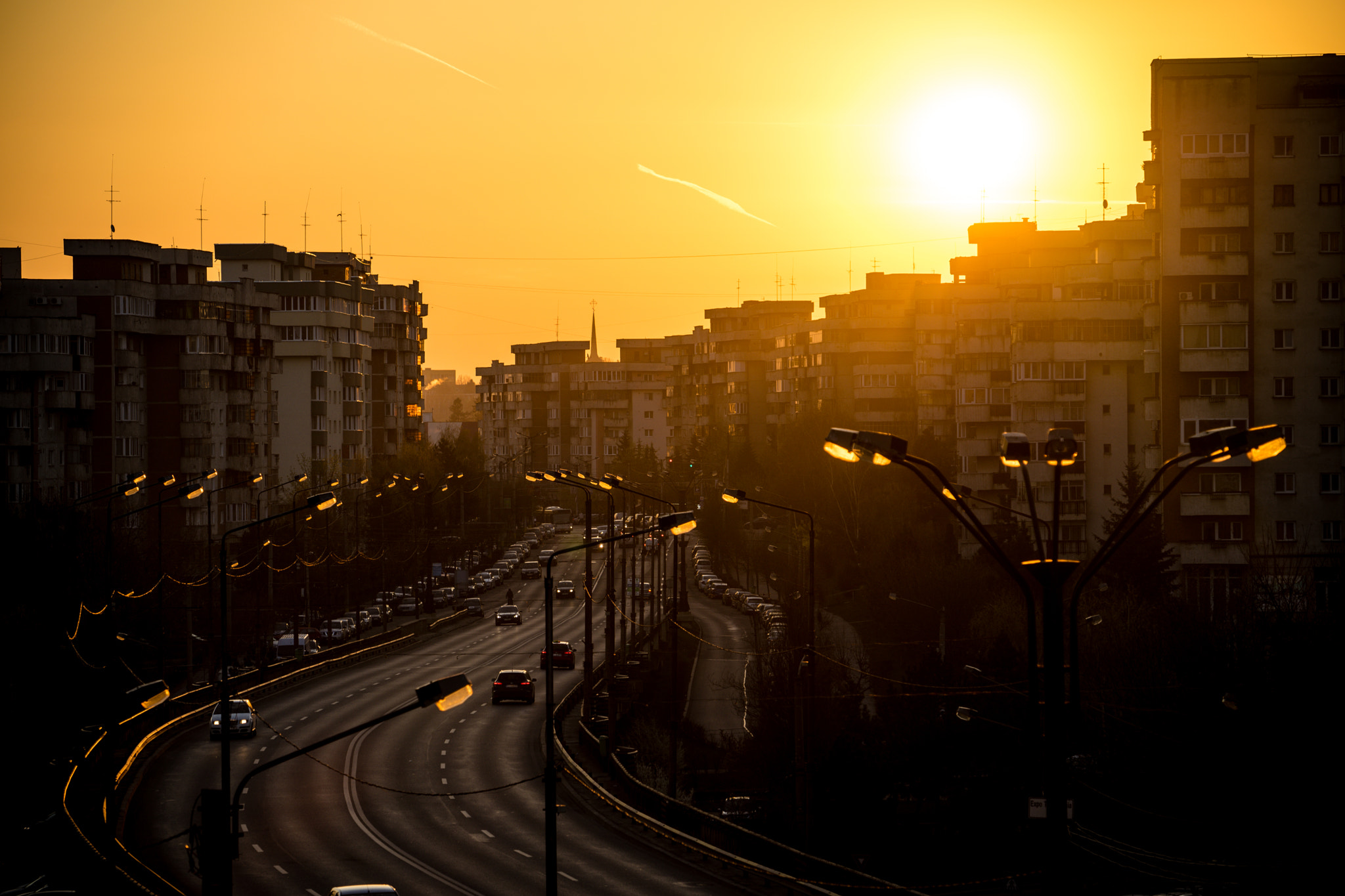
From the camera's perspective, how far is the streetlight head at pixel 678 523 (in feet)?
73.3

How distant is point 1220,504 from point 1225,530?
1.31 m

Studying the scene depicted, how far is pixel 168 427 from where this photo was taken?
99.9 metres

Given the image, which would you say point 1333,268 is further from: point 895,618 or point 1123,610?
point 895,618

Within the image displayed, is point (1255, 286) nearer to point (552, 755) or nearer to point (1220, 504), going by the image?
point (1220, 504)

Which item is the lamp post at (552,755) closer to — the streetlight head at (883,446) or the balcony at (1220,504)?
the streetlight head at (883,446)

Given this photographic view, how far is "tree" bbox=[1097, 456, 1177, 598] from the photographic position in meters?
60.9

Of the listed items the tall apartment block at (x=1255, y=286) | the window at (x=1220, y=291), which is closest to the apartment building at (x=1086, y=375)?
the tall apartment block at (x=1255, y=286)

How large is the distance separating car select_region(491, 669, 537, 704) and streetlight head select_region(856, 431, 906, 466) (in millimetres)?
44786

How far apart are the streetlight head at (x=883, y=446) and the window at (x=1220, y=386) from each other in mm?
50881

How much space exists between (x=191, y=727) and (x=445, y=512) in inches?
3168

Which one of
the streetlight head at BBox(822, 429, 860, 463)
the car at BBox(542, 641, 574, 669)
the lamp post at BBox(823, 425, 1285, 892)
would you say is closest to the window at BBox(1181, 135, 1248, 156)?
the car at BBox(542, 641, 574, 669)

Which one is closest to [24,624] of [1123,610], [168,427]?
[1123,610]

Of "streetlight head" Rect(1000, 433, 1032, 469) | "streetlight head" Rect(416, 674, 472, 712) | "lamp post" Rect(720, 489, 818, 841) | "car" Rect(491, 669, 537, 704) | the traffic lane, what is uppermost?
"streetlight head" Rect(1000, 433, 1032, 469)

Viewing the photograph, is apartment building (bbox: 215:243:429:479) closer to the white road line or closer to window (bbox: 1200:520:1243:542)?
the white road line
